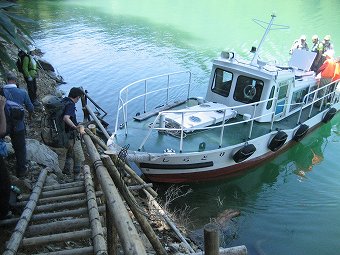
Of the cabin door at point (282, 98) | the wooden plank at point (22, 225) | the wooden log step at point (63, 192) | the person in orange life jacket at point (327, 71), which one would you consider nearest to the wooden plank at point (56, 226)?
the wooden plank at point (22, 225)

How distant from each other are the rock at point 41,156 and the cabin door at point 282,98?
6.28 m

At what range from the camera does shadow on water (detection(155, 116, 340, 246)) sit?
26.7ft

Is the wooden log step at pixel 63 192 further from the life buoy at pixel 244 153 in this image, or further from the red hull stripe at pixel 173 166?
the life buoy at pixel 244 153

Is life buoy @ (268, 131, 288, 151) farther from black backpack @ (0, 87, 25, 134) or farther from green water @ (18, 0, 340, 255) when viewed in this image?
black backpack @ (0, 87, 25, 134)

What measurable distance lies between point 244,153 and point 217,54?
13605 mm

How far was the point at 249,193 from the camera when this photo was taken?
9.56 metres

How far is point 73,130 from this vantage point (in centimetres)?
656

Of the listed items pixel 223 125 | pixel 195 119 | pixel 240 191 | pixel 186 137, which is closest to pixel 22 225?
pixel 223 125

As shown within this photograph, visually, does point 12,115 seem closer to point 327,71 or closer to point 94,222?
point 94,222

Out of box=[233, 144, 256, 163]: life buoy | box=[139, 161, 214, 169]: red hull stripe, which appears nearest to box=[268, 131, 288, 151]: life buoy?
box=[233, 144, 256, 163]: life buoy

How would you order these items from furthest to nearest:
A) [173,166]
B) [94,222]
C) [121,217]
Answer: [173,166]
[94,222]
[121,217]

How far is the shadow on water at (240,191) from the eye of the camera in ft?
26.7

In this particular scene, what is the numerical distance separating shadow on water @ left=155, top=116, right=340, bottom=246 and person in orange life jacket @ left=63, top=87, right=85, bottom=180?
2.63m

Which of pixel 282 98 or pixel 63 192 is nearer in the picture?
pixel 63 192
